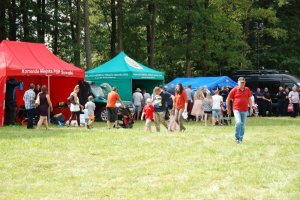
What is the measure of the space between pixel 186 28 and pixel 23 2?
38.2 ft

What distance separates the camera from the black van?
3097 cm

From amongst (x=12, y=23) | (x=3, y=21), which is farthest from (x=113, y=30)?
(x=3, y=21)

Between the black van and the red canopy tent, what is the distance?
1183cm

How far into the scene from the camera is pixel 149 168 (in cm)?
983

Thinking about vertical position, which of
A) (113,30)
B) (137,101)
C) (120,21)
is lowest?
(137,101)

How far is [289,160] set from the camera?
10648 millimetres

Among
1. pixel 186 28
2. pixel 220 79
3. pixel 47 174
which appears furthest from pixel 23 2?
pixel 47 174

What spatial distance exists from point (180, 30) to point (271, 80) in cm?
1091

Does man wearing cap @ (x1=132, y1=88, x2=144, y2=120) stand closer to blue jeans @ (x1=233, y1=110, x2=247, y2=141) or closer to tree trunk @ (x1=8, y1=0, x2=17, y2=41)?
blue jeans @ (x1=233, y1=110, x2=247, y2=141)

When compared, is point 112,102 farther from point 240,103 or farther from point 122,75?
point 122,75

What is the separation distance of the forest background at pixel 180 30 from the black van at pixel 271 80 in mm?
Answer: 6290

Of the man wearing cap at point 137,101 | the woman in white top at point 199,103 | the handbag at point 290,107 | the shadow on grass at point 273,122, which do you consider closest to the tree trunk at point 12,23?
the man wearing cap at point 137,101

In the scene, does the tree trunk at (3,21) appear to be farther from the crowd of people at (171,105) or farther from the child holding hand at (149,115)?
the child holding hand at (149,115)

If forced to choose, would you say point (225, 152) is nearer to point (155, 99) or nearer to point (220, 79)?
point (155, 99)
